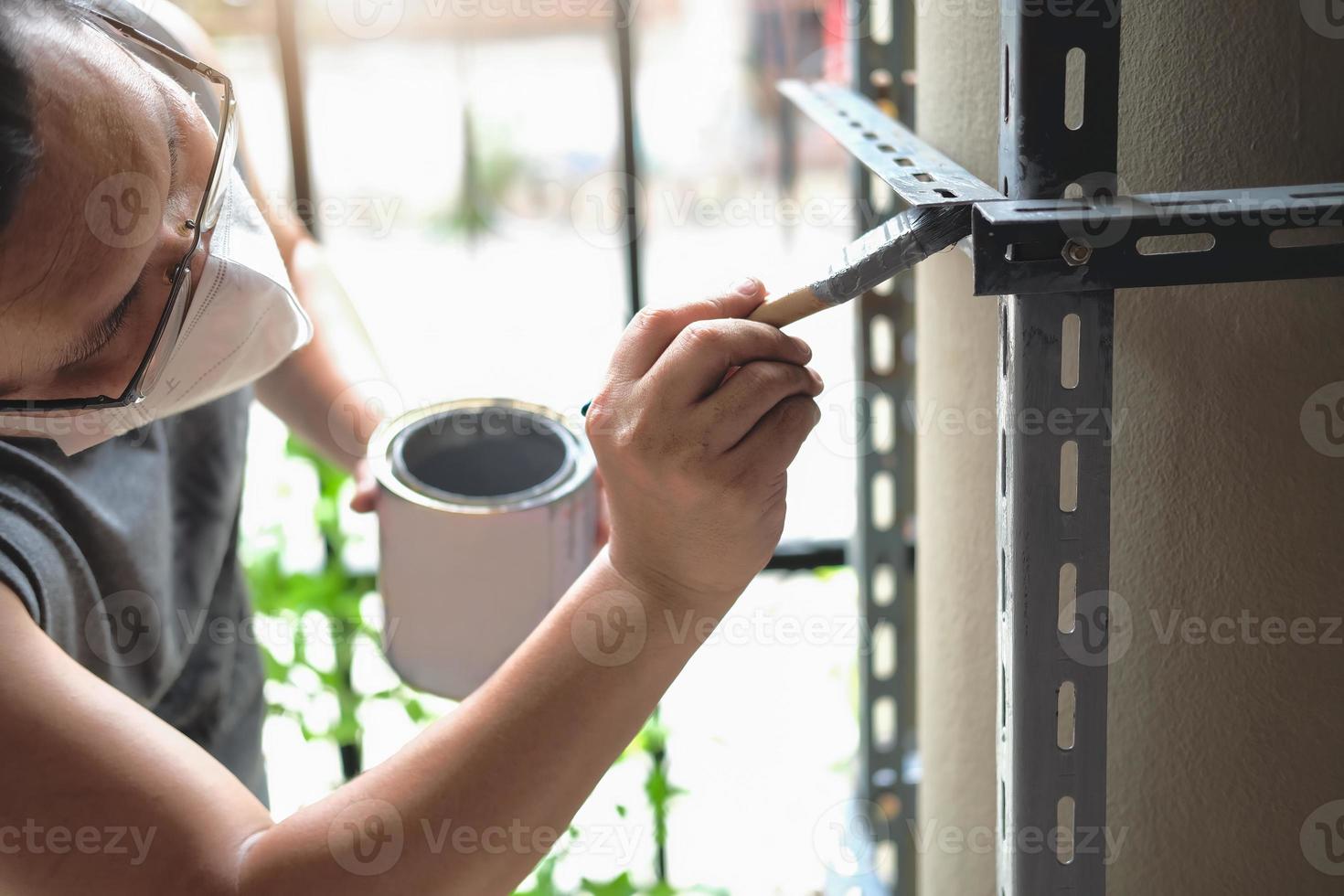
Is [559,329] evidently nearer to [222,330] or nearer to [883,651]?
[883,651]

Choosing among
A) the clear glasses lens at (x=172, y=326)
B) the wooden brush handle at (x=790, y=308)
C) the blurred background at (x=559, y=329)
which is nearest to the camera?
the wooden brush handle at (x=790, y=308)

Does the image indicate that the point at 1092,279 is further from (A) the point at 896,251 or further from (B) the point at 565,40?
(B) the point at 565,40

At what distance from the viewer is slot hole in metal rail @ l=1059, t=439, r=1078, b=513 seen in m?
0.56

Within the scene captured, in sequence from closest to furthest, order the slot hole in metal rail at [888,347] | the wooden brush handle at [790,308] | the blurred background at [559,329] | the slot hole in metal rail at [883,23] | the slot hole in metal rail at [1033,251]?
the slot hole in metal rail at [1033,251], the wooden brush handle at [790,308], the slot hole in metal rail at [883,23], the slot hole in metal rail at [888,347], the blurred background at [559,329]

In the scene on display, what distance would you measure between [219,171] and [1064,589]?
1.84ft

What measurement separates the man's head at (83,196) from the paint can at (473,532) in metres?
0.22

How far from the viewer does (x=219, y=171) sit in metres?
0.75

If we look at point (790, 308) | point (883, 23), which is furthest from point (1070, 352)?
point (883, 23)

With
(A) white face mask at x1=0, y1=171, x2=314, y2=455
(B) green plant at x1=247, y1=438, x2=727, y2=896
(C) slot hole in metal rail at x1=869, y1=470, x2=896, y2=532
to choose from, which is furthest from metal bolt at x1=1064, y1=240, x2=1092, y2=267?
(B) green plant at x1=247, y1=438, x2=727, y2=896

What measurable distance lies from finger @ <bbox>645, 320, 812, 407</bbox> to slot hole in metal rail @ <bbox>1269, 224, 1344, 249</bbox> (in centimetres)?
24

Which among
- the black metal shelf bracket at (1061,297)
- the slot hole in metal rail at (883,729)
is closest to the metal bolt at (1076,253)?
the black metal shelf bracket at (1061,297)

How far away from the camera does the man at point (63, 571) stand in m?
0.63

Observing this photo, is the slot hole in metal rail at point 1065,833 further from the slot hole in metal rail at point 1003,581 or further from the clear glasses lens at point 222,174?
the clear glasses lens at point 222,174

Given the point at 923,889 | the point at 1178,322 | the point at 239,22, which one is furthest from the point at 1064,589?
the point at 239,22
